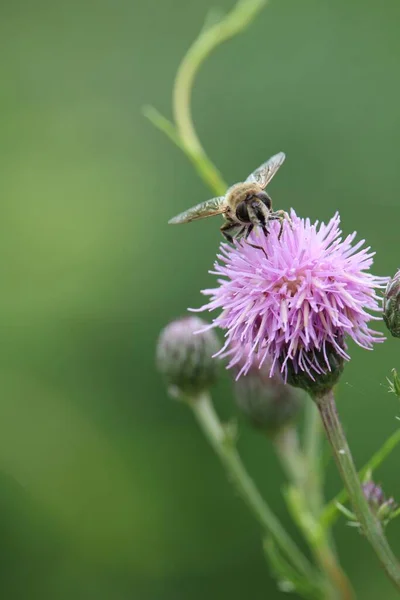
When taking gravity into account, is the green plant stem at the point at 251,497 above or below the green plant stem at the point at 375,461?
above

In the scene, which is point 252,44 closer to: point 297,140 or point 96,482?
point 297,140

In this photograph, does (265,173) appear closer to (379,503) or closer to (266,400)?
(379,503)

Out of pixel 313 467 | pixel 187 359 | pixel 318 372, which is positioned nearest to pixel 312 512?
pixel 313 467

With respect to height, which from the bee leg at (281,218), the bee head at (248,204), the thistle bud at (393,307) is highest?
the bee head at (248,204)

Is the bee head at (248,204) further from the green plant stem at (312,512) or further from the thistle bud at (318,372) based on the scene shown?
the green plant stem at (312,512)

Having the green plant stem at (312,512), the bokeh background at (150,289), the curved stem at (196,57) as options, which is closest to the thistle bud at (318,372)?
the green plant stem at (312,512)

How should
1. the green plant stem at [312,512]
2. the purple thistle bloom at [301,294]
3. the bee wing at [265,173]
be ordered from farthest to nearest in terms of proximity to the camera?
the green plant stem at [312,512] < the bee wing at [265,173] < the purple thistle bloom at [301,294]

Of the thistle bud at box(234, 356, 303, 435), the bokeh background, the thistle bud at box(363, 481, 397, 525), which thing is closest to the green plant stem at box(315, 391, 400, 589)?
the thistle bud at box(363, 481, 397, 525)
